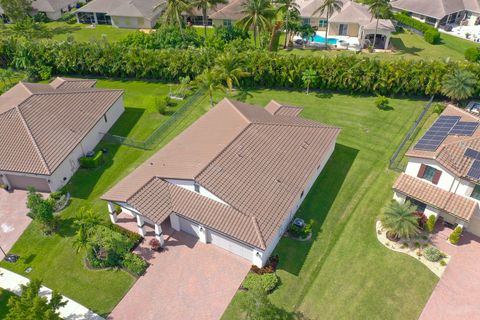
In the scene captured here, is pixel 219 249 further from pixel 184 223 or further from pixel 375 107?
pixel 375 107

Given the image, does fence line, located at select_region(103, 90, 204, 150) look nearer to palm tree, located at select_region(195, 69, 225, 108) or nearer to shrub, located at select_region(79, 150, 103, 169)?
shrub, located at select_region(79, 150, 103, 169)

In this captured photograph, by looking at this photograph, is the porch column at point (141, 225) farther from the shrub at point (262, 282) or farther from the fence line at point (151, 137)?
the fence line at point (151, 137)

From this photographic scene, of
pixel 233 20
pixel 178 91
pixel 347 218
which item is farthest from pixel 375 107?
pixel 233 20

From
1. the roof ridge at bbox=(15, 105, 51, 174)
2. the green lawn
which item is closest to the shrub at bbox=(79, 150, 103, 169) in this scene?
the roof ridge at bbox=(15, 105, 51, 174)

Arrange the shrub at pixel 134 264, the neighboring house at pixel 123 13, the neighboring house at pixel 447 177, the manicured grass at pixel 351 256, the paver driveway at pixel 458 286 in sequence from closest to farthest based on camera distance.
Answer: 1. the paver driveway at pixel 458 286
2. the manicured grass at pixel 351 256
3. the shrub at pixel 134 264
4. the neighboring house at pixel 447 177
5. the neighboring house at pixel 123 13

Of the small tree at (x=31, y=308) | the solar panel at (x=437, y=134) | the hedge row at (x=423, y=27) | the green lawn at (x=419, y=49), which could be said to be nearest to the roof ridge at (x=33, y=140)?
the small tree at (x=31, y=308)

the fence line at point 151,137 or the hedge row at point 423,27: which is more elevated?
the hedge row at point 423,27
